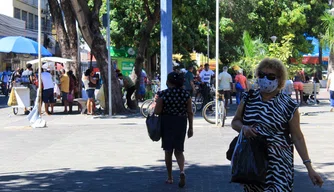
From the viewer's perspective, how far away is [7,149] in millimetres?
12133

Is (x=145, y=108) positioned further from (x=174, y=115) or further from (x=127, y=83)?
(x=174, y=115)

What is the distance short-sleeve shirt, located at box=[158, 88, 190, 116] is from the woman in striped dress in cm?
332

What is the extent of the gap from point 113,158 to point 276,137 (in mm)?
6399

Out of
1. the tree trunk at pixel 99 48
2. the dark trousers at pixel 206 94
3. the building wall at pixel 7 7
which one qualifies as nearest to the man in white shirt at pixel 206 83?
the dark trousers at pixel 206 94

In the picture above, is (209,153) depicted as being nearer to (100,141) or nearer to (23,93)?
(100,141)

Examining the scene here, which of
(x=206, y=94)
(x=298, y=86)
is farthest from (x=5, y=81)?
(x=298, y=86)

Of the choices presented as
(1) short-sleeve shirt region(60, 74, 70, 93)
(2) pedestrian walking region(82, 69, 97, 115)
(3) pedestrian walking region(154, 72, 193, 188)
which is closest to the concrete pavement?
(3) pedestrian walking region(154, 72, 193, 188)

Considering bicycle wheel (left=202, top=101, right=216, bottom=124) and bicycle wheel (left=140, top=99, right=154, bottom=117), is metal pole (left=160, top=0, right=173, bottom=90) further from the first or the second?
bicycle wheel (left=140, top=99, right=154, bottom=117)

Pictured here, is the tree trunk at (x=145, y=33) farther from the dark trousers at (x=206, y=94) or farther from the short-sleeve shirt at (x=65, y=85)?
the dark trousers at (x=206, y=94)

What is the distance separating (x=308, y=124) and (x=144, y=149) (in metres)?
6.76

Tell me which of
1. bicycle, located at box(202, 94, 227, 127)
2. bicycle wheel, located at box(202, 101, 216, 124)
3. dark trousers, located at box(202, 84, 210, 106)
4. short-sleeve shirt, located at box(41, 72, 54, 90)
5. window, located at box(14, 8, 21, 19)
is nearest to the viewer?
bicycle, located at box(202, 94, 227, 127)

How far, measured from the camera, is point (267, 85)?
4.76 m

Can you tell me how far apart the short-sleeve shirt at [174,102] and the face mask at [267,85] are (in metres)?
3.38

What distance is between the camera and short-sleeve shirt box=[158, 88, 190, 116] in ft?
26.7
